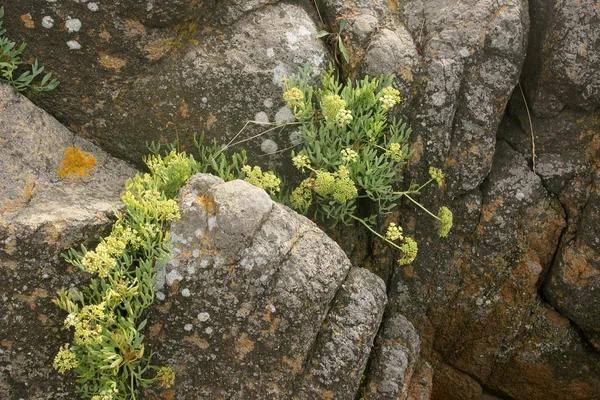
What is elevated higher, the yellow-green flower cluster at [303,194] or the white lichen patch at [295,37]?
the white lichen patch at [295,37]

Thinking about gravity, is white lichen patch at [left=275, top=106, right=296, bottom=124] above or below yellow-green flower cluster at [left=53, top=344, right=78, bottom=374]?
above

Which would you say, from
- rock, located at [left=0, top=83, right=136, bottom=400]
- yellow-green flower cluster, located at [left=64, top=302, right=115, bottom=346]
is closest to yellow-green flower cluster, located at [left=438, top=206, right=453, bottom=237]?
rock, located at [left=0, top=83, right=136, bottom=400]

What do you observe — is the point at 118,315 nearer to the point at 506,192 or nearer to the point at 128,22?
the point at 128,22

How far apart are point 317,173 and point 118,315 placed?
2.10 meters

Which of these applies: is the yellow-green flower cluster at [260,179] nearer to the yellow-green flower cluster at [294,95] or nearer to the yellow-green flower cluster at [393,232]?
the yellow-green flower cluster at [294,95]

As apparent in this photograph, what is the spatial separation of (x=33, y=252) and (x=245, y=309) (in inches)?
66.7

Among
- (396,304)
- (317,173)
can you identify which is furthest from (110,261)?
(396,304)

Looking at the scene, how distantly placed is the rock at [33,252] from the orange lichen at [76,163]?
0.66 feet

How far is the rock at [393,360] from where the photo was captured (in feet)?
18.9

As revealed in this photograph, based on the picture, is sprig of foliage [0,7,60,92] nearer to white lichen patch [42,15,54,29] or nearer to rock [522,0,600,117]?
white lichen patch [42,15,54,29]

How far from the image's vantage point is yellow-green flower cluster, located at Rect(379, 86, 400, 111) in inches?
225

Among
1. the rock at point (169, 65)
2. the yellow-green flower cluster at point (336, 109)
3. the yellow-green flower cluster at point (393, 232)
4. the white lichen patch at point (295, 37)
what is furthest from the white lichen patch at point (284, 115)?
the yellow-green flower cluster at point (393, 232)

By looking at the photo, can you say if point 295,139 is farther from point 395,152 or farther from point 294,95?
point 395,152

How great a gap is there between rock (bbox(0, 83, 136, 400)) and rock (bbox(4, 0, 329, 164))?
63 centimetres
